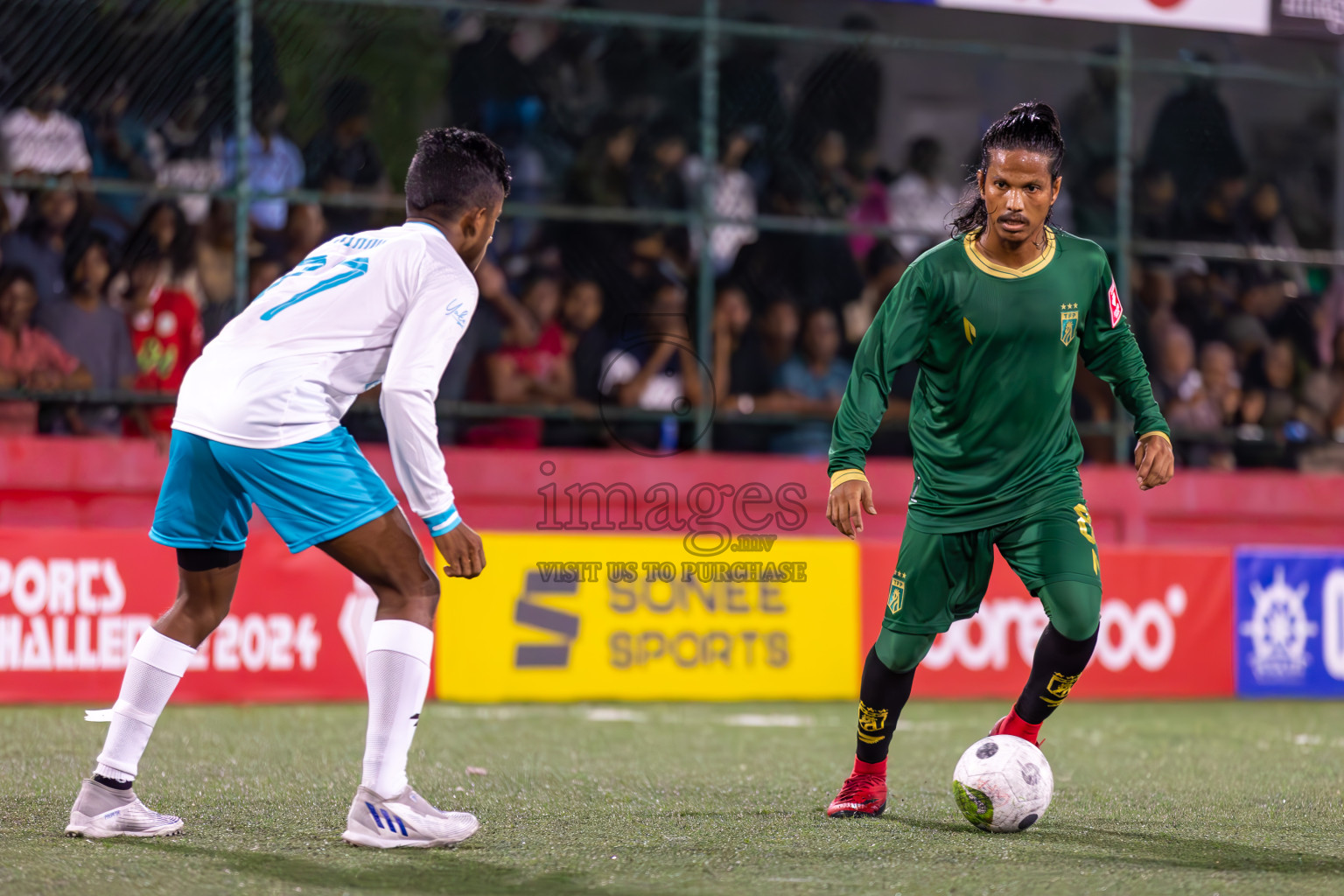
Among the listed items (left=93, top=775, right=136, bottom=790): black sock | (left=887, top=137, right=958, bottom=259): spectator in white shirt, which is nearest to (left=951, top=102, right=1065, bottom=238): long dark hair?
(left=93, top=775, right=136, bottom=790): black sock

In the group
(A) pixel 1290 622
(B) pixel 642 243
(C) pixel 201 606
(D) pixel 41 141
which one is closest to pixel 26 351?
(D) pixel 41 141

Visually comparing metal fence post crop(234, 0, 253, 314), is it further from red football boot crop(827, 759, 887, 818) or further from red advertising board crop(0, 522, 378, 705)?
red football boot crop(827, 759, 887, 818)

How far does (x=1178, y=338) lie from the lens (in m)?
12.6

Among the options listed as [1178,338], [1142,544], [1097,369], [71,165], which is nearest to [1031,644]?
[1142,544]

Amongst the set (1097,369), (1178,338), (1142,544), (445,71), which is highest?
(445,71)

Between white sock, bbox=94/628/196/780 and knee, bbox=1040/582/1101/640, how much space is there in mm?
2596

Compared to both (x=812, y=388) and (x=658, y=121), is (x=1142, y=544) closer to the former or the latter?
(x=812, y=388)

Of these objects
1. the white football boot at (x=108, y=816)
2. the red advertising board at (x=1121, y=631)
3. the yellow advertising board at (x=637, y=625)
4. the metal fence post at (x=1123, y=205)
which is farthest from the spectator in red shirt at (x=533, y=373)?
the white football boot at (x=108, y=816)

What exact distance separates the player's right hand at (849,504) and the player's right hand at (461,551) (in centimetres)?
110

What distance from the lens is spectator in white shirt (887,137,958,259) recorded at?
1270 cm

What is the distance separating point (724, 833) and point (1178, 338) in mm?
8793

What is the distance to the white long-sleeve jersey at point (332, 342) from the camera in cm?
436

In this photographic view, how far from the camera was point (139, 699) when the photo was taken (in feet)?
15.3

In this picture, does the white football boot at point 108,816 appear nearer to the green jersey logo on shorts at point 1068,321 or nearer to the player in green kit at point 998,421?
the player in green kit at point 998,421
